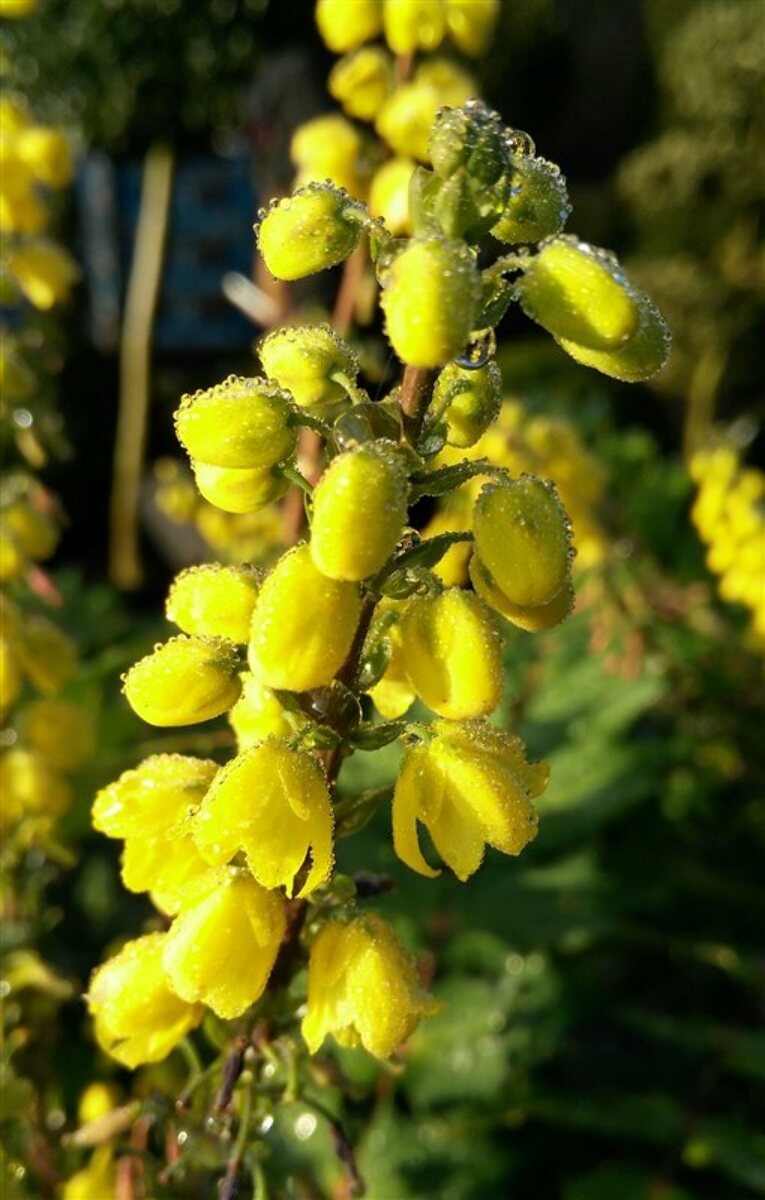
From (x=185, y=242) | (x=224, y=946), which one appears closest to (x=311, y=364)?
(x=224, y=946)

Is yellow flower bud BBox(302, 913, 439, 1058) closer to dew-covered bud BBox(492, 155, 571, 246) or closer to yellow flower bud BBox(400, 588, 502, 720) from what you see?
yellow flower bud BBox(400, 588, 502, 720)

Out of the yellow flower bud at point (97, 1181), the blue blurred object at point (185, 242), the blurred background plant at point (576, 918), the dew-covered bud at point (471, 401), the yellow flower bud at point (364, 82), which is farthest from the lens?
the blue blurred object at point (185, 242)

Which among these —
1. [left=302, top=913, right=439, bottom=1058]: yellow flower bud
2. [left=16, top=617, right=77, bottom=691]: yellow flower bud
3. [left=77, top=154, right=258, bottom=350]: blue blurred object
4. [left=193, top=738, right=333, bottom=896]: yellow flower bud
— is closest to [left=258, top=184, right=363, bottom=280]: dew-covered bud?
[left=193, top=738, right=333, bottom=896]: yellow flower bud

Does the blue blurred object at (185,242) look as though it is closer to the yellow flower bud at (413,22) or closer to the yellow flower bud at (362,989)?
the yellow flower bud at (413,22)

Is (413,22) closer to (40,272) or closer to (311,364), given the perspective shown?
(40,272)

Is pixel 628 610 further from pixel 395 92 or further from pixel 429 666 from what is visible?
pixel 429 666

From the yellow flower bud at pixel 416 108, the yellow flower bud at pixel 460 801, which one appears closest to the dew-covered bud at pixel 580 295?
the yellow flower bud at pixel 460 801
